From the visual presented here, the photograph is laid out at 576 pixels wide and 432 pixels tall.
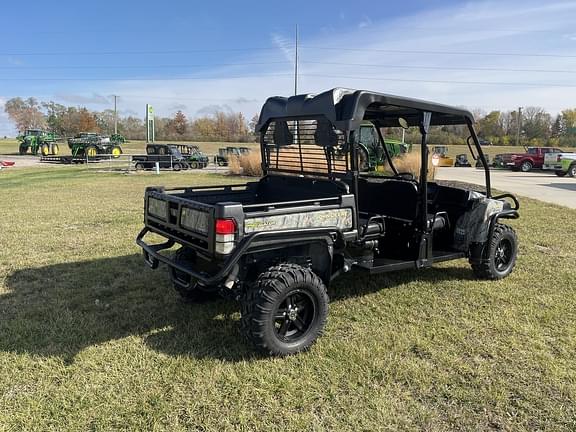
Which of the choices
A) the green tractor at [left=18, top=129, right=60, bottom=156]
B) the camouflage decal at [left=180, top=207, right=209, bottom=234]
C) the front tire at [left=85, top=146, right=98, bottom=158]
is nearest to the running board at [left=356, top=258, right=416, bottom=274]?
the camouflage decal at [left=180, top=207, right=209, bottom=234]

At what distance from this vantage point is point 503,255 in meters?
4.93

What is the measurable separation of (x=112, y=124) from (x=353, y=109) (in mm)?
83719

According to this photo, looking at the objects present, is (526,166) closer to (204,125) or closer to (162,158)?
(162,158)

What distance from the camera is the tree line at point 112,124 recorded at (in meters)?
71.1

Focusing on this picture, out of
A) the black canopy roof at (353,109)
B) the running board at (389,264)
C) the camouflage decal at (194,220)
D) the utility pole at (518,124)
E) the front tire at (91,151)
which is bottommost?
the running board at (389,264)

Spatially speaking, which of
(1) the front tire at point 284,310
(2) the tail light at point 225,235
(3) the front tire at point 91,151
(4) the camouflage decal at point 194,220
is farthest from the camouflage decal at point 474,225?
(3) the front tire at point 91,151

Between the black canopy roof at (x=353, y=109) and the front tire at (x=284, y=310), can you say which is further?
the black canopy roof at (x=353, y=109)

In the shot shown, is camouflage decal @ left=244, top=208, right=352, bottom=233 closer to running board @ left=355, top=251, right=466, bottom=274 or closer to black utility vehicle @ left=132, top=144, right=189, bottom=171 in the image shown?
running board @ left=355, top=251, right=466, bottom=274

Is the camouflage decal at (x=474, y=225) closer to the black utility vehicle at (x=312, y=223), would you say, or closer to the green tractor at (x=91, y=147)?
the black utility vehicle at (x=312, y=223)

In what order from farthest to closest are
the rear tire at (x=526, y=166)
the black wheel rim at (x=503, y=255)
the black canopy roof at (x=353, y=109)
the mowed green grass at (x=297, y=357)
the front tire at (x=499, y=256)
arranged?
the rear tire at (x=526, y=166)
the black wheel rim at (x=503, y=255)
the front tire at (x=499, y=256)
the black canopy roof at (x=353, y=109)
the mowed green grass at (x=297, y=357)

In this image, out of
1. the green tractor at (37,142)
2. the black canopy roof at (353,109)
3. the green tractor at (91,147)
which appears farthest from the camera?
the green tractor at (37,142)

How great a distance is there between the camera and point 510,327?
3.68m

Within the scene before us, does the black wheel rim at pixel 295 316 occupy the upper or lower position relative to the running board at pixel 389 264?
lower

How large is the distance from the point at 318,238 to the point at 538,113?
69341 millimetres
